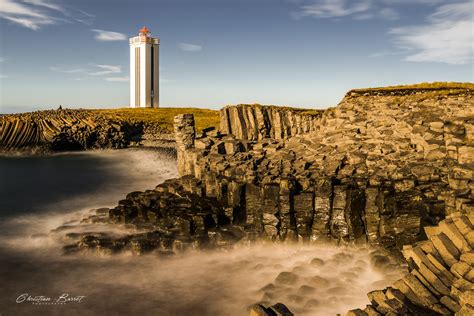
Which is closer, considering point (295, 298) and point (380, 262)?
point (295, 298)

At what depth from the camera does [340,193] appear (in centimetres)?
2097

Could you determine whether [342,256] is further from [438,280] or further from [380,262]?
[438,280]

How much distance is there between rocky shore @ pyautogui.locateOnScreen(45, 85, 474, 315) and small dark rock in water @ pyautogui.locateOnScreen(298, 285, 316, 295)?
4.12 m

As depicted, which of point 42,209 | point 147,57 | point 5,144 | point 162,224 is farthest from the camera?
point 147,57

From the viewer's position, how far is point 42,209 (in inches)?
1222

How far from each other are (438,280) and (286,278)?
654 cm

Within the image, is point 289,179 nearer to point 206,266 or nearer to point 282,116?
point 206,266

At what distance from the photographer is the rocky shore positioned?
61.9 feet

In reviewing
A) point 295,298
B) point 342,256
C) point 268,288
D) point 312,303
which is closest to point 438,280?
point 312,303

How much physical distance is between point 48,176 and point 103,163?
10.4 metres

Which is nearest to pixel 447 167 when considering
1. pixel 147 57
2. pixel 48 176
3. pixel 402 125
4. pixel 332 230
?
pixel 402 125

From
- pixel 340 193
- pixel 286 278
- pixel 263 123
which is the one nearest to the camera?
pixel 286 278

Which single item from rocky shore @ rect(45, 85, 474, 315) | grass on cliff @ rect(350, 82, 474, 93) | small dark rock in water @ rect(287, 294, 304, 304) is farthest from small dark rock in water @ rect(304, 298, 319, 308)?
grass on cliff @ rect(350, 82, 474, 93)
